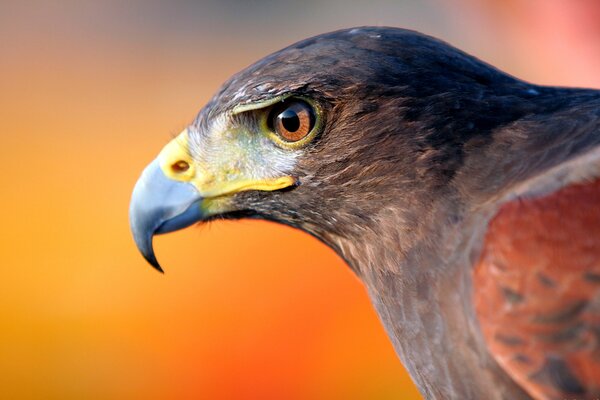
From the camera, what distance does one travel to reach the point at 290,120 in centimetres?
227

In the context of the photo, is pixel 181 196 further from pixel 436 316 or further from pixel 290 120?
pixel 436 316

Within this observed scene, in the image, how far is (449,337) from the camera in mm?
2074

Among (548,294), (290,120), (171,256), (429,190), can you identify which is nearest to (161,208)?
(290,120)

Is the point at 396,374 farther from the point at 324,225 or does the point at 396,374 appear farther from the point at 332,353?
the point at 324,225

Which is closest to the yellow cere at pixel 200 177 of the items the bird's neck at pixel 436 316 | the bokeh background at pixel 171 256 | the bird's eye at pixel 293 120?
the bird's eye at pixel 293 120

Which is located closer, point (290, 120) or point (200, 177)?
point (290, 120)

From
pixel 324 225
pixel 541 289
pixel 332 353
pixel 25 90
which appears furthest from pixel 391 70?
pixel 25 90

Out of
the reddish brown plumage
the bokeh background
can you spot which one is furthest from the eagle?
the bokeh background

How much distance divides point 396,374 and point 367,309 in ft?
2.03

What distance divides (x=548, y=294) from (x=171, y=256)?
6.43 m

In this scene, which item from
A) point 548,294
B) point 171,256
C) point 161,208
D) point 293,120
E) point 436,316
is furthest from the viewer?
point 171,256

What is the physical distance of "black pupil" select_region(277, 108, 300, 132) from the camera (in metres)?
2.25

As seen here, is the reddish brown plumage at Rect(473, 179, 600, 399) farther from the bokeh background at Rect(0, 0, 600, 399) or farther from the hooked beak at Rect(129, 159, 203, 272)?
the bokeh background at Rect(0, 0, 600, 399)

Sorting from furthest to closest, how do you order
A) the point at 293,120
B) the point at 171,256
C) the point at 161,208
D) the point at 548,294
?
the point at 171,256 → the point at 161,208 → the point at 293,120 → the point at 548,294
